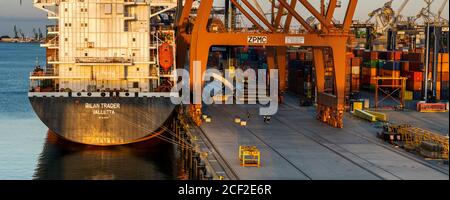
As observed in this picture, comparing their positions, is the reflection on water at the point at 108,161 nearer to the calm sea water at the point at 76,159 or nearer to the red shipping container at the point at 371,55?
the calm sea water at the point at 76,159

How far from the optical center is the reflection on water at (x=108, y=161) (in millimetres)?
31125

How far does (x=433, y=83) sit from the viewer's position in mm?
50750

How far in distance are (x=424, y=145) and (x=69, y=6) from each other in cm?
1800

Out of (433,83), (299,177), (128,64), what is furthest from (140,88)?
(433,83)

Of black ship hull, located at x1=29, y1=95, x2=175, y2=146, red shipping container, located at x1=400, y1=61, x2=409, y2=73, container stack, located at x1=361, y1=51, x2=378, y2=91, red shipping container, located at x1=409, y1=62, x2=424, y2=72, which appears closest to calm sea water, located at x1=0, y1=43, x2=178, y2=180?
black ship hull, located at x1=29, y1=95, x2=175, y2=146

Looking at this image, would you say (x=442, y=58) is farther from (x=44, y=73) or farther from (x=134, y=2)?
(x=44, y=73)

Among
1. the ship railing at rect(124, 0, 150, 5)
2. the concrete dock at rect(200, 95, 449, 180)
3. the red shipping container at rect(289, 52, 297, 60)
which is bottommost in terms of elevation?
the concrete dock at rect(200, 95, 449, 180)

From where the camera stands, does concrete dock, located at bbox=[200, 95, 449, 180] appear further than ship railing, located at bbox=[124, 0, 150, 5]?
No

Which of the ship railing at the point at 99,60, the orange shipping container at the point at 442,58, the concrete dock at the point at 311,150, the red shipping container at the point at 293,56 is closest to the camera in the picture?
the concrete dock at the point at 311,150

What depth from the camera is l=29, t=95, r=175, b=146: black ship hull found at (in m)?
34.3

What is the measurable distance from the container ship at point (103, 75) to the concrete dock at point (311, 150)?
3.12 metres

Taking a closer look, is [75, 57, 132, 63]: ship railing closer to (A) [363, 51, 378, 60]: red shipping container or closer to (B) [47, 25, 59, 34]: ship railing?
(B) [47, 25, 59, 34]: ship railing

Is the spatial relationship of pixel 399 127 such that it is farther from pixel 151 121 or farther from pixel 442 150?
pixel 151 121

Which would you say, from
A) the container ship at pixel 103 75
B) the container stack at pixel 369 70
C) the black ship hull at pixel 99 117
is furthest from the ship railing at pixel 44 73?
the container stack at pixel 369 70
